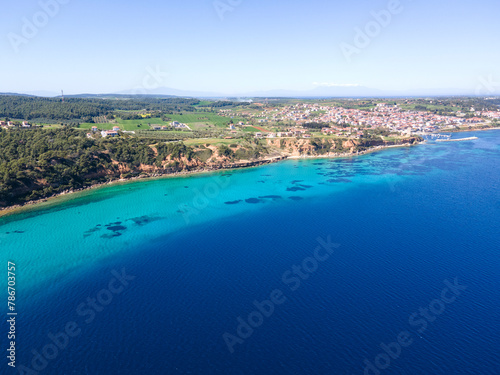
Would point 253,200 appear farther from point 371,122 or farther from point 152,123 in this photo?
point 371,122

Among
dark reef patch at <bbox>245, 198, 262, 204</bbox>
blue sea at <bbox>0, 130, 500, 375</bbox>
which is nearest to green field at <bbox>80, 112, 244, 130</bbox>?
blue sea at <bbox>0, 130, 500, 375</bbox>

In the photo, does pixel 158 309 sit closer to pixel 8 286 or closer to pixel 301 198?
pixel 8 286

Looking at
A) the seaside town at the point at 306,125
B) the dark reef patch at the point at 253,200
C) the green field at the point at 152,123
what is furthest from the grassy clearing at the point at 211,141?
the dark reef patch at the point at 253,200

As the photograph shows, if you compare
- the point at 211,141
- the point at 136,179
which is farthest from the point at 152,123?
the point at 136,179

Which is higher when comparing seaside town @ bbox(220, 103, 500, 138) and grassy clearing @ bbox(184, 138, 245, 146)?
seaside town @ bbox(220, 103, 500, 138)

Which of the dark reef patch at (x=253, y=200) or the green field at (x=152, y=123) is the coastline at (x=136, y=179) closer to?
the dark reef patch at (x=253, y=200)

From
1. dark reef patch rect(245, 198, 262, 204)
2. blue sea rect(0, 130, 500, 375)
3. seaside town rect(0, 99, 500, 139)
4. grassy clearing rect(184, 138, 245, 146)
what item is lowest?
dark reef patch rect(245, 198, 262, 204)

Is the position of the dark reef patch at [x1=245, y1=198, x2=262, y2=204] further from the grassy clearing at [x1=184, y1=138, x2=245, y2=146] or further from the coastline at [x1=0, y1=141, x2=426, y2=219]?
the grassy clearing at [x1=184, y1=138, x2=245, y2=146]

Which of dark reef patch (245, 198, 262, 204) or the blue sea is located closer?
the blue sea
